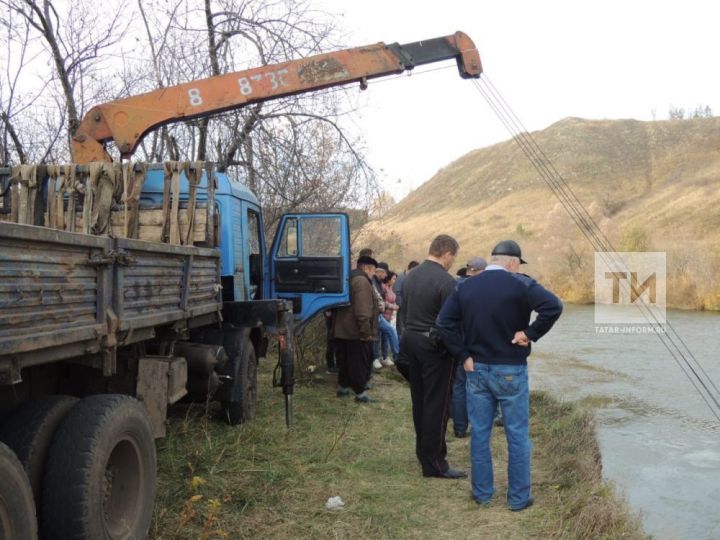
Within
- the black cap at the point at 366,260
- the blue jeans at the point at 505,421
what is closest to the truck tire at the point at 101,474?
the blue jeans at the point at 505,421

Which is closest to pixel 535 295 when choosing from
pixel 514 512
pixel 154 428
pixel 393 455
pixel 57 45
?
pixel 514 512

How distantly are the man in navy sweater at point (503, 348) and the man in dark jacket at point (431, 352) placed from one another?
0.47m

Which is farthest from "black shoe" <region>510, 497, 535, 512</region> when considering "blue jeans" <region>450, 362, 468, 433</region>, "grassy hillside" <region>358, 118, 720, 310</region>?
"grassy hillside" <region>358, 118, 720, 310</region>

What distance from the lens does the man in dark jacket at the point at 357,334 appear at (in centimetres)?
779

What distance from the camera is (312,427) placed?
6.51 meters

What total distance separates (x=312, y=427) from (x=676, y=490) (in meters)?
3.39

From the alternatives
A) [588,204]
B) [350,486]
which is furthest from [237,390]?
[588,204]

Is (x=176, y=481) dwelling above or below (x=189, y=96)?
below

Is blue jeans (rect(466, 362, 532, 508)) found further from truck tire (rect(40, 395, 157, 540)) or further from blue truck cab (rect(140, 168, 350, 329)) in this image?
blue truck cab (rect(140, 168, 350, 329))

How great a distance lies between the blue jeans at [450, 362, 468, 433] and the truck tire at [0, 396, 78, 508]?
4.03 metres

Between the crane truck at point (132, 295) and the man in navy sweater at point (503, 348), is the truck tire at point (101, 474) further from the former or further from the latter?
the man in navy sweater at point (503, 348)

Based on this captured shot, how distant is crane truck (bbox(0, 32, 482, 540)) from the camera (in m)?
2.97

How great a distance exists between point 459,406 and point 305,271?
242 centimetres

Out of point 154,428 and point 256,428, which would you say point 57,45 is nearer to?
point 256,428
